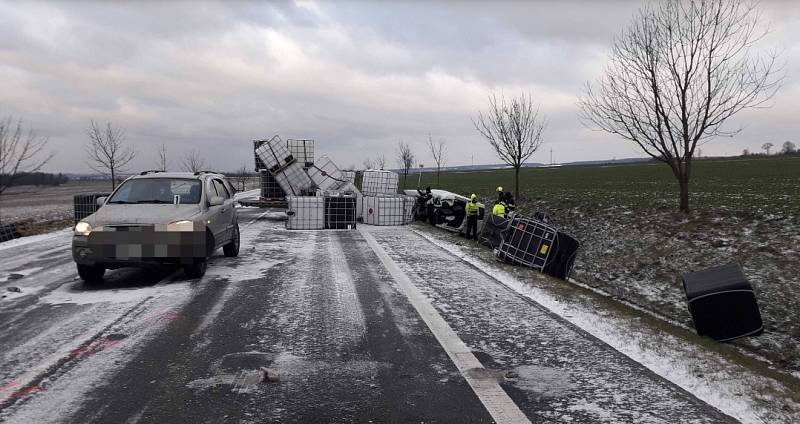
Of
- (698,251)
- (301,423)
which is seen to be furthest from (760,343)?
(301,423)

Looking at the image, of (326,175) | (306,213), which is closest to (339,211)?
(306,213)

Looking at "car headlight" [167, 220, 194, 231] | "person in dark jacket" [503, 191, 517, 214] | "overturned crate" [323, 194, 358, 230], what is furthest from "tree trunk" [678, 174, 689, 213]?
"car headlight" [167, 220, 194, 231]

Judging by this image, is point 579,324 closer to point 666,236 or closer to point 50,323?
point 50,323

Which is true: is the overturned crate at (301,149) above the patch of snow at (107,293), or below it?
above

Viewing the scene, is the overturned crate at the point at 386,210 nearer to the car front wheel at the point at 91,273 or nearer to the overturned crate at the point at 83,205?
the overturned crate at the point at 83,205

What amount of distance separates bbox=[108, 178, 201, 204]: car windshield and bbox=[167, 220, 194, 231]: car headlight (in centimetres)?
93

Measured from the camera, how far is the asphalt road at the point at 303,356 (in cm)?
354

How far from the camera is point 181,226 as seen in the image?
7.43 metres

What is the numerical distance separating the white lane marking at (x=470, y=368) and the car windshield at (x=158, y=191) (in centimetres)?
400

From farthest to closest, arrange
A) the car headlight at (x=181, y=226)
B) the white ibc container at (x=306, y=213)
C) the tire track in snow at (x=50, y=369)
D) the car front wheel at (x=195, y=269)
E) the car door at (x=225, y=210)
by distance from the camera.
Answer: the white ibc container at (x=306, y=213), the car door at (x=225, y=210), the car front wheel at (x=195, y=269), the car headlight at (x=181, y=226), the tire track in snow at (x=50, y=369)

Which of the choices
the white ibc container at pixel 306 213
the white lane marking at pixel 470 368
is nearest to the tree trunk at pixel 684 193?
the white ibc container at pixel 306 213

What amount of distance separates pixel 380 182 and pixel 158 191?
468 inches

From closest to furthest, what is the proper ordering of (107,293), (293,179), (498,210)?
1. (107,293)
2. (498,210)
3. (293,179)

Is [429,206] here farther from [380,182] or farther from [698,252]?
[698,252]
